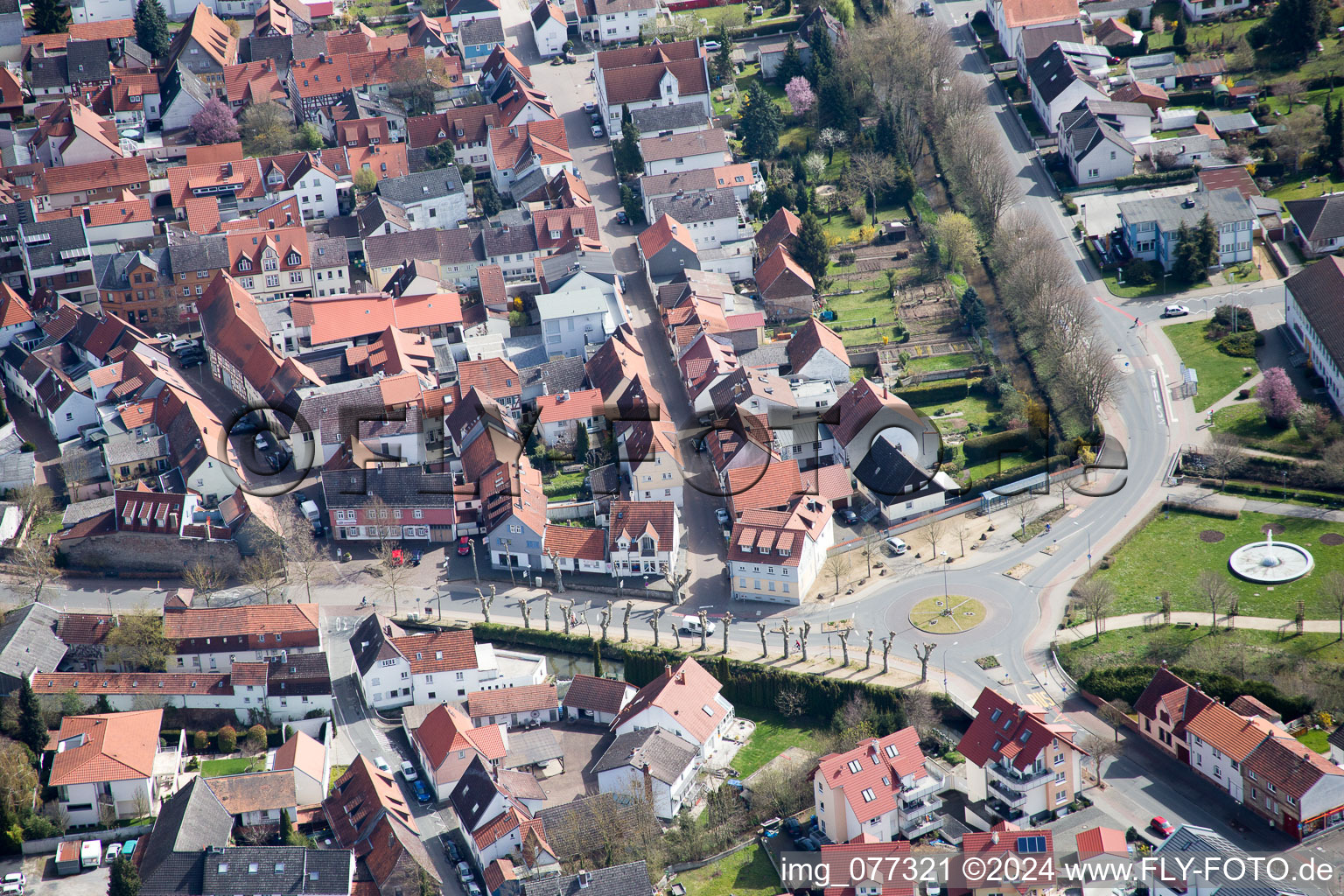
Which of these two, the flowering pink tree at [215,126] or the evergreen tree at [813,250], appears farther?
the flowering pink tree at [215,126]

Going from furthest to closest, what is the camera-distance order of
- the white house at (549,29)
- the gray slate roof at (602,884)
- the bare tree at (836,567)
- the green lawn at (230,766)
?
the white house at (549,29) → the bare tree at (836,567) → the green lawn at (230,766) → the gray slate roof at (602,884)

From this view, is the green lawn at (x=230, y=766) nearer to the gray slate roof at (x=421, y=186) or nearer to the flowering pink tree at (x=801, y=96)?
the gray slate roof at (x=421, y=186)

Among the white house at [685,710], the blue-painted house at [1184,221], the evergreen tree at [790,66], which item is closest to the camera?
the white house at [685,710]

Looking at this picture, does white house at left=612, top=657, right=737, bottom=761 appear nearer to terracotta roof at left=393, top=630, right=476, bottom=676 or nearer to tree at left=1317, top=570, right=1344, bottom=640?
terracotta roof at left=393, top=630, right=476, bottom=676

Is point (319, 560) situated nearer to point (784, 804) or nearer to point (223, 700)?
point (223, 700)

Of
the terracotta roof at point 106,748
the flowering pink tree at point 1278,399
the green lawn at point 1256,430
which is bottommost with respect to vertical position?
the terracotta roof at point 106,748

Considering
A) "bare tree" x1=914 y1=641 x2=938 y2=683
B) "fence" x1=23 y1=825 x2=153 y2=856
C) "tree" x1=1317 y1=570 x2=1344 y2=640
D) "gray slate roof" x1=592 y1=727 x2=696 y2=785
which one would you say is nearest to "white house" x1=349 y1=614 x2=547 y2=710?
"gray slate roof" x1=592 y1=727 x2=696 y2=785

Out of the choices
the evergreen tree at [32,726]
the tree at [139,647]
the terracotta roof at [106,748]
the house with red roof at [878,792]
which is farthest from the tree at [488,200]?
the house with red roof at [878,792]

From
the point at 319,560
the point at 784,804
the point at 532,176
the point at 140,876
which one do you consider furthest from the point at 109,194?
the point at 784,804
